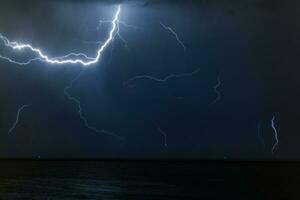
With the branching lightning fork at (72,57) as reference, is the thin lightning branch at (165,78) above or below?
below

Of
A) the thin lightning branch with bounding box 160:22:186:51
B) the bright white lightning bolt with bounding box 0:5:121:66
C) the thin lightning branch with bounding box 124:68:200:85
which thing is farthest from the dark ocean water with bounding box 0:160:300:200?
the thin lightning branch with bounding box 160:22:186:51

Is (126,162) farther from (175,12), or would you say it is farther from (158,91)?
(175,12)

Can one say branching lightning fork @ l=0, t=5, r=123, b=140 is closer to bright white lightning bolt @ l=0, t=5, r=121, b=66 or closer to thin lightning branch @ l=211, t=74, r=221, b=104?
bright white lightning bolt @ l=0, t=5, r=121, b=66

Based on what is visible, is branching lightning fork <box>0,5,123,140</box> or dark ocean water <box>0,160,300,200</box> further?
branching lightning fork <box>0,5,123,140</box>

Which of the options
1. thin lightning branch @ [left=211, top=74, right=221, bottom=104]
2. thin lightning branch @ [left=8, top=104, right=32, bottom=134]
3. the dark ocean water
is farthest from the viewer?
thin lightning branch @ [left=8, top=104, right=32, bottom=134]

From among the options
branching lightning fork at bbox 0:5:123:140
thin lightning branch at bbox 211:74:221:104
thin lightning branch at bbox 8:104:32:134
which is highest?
branching lightning fork at bbox 0:5:123:140

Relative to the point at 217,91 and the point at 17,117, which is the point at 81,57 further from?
the point at 217,91

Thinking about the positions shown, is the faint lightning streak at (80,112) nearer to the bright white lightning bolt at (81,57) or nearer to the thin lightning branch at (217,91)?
the bright white lightning bolt at (81,57)

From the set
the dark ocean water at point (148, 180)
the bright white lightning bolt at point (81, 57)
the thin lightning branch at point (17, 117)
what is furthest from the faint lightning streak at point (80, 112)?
the thin lightning branch at point (17, 117)

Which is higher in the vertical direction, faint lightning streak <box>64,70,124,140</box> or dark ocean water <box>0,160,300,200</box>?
faint lightning streak <box>64,70,124,140</box>
